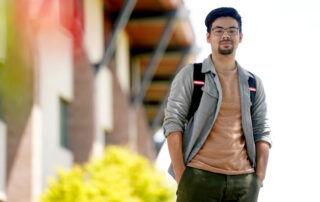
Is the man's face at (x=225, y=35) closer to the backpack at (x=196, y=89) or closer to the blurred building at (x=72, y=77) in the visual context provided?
the backpack at (x=196, y=89)

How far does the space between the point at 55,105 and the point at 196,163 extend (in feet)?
55.4

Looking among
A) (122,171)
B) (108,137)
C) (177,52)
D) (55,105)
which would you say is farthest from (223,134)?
(177,52)

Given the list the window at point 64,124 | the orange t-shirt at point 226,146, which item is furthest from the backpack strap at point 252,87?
the window at point 64,124

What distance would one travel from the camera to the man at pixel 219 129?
3.68m

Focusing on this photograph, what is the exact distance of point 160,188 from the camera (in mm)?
18484

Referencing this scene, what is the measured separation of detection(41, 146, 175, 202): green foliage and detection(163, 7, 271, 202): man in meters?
9.80

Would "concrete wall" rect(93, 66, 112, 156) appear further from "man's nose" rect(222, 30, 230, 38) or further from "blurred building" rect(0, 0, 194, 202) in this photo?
"man's nose" rect(222, 30, 230, 38)

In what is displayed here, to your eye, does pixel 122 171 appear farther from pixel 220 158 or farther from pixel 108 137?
pixel 220 158

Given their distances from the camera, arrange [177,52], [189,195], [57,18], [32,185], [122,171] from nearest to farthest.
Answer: [189,195] → [32,185] → [122,171] → [57,18] → [177,52]

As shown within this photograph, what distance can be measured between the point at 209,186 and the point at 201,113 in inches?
16.0

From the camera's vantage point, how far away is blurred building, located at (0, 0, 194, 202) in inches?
637

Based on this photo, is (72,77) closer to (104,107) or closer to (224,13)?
(104,107)

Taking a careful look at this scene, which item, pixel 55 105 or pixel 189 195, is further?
pixel 55 105

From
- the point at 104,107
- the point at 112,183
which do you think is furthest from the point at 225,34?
the point at 104,107
